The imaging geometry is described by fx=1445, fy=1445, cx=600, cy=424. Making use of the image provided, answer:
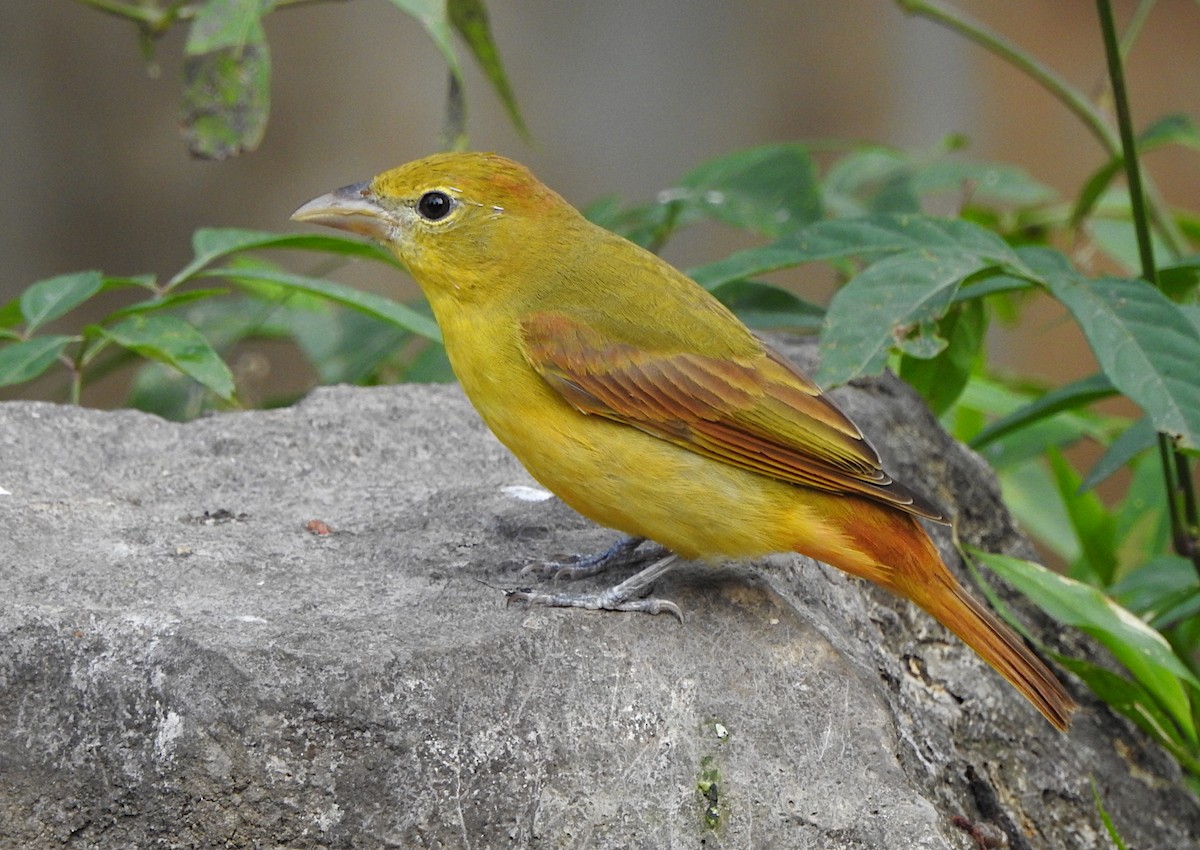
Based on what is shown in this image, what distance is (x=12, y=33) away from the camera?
24.0 feet

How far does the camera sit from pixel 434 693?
8.69 ft

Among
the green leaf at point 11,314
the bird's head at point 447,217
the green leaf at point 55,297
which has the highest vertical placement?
the bird's head at point 447,217

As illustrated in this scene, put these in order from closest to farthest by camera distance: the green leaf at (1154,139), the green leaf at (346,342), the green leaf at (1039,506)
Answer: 1. the green leaf at (346,342)
2. the green leaf at (1154,139)
3. the green leaf at (1039,506)

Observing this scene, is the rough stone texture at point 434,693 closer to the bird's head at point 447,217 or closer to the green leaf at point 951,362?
the bird's head at point 447,217

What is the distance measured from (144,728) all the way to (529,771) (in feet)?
2.25

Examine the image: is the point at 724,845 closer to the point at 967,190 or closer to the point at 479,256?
the point at 479,256

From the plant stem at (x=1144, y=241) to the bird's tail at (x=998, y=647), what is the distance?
36.2 inches

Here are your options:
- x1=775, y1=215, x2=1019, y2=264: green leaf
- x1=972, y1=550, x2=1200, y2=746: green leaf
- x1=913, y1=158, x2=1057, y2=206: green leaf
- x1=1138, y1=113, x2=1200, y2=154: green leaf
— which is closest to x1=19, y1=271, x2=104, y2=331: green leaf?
x1=775, y1=215, x2=1019, y2=264: green leaf

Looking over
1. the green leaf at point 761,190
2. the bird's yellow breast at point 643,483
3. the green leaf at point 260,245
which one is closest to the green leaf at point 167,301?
the green leaf at point 260,245

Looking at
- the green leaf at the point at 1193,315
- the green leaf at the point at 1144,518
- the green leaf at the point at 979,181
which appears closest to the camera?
the green leaf at the point at 1193,315

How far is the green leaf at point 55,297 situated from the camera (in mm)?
3904

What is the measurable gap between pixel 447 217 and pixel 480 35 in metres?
1.46

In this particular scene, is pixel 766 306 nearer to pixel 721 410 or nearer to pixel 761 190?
pixel 761 190

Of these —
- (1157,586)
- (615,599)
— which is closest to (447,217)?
(615,599)
